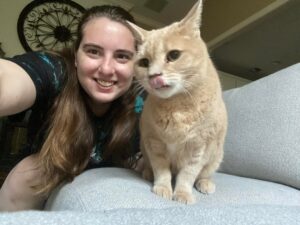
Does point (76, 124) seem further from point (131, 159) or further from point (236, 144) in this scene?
point (236, 144)

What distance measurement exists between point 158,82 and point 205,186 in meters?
0.35

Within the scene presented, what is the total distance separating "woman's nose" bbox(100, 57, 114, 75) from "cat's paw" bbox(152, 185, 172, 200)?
44 cm

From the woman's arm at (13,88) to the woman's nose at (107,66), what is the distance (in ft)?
0.86

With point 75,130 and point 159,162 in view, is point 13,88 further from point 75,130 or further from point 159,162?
point 159,162

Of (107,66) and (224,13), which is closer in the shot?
(107,66)

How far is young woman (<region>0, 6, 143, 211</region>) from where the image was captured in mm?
975

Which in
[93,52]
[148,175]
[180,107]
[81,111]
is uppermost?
[93,52]

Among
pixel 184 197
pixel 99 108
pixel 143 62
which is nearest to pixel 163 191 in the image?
pixel 184 197

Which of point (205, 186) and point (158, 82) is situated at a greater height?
point (158, 82)

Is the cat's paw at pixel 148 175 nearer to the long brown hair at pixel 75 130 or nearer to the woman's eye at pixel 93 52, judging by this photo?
the long brown hair at pixel 75 130

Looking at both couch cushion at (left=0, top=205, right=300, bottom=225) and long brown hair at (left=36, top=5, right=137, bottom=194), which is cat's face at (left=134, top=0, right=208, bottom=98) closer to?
long brown hair at (left=36, top=5, right=137, bottom=194)

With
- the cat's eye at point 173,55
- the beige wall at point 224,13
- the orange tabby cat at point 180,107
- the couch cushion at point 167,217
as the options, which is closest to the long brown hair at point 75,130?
the orange tabby cat at point 180,107

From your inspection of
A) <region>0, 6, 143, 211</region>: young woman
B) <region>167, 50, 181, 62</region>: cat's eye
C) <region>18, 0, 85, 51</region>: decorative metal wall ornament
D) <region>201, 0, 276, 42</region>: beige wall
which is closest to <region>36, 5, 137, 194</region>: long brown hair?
<region>0, 6, 143, 211</region>: young woman

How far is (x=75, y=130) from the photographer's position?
3.30 ft
